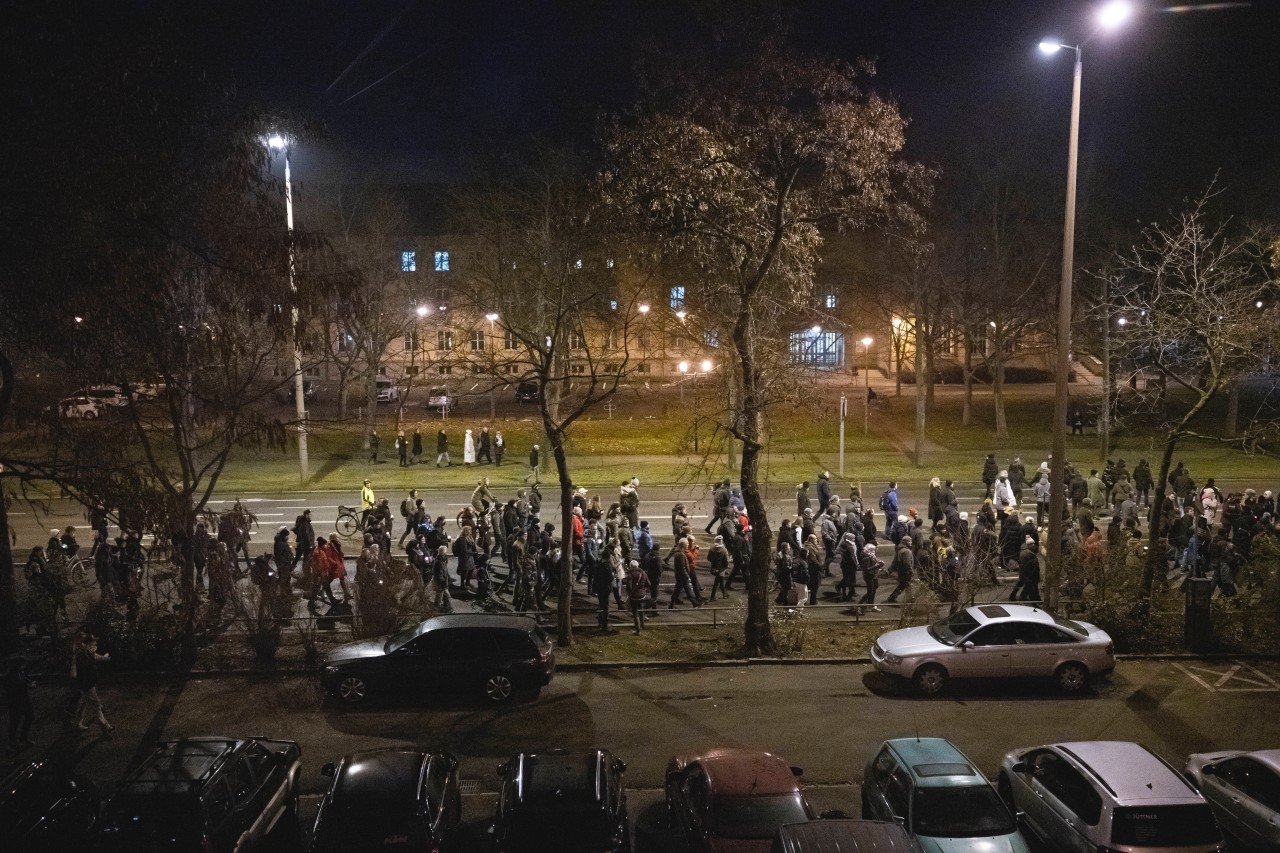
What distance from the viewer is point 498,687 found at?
46.0ft

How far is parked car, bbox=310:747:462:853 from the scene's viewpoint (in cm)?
867

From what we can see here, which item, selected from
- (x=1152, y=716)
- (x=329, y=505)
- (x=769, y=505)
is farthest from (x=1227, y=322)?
(x=329, y=505)

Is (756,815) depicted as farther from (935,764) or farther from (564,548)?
(564,548)

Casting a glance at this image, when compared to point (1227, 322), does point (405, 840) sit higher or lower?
lower

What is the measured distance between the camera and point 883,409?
50125 millimetres

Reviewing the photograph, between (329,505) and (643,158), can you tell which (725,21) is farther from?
(329,505)

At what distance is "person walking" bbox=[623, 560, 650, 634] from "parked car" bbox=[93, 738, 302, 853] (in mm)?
7424

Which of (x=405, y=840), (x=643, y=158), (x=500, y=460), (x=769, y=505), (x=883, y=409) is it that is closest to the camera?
(x=405, y=840)

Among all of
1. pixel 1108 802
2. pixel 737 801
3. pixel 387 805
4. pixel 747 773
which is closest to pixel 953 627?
pixel 1108 802

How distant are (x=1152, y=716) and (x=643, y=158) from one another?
1106 cm

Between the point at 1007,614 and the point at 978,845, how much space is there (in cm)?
645

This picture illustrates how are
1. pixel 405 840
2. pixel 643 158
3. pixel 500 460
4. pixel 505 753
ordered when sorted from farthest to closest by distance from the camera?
1. pixel 500 460
2. pixel 643 158
3. pixel 505 753
4. pixel 405 840

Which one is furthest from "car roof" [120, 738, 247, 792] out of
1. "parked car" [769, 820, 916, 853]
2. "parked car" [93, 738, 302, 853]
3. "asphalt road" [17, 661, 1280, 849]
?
"parked car" [769, 820, 916, 853]

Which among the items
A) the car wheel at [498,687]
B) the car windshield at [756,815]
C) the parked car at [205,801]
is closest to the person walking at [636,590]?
the car wheel at [498,687]
